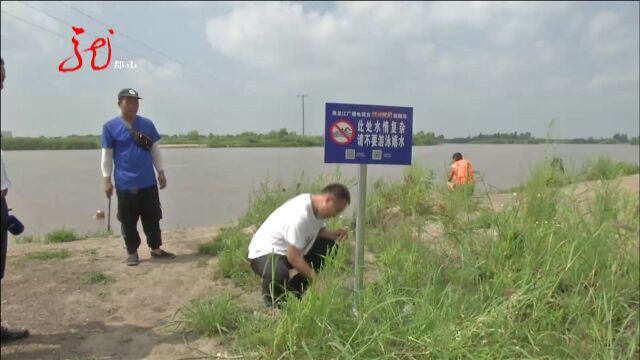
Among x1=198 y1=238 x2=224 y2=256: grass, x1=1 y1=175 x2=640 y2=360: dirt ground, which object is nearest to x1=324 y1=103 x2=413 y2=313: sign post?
x1=1 y1=175 x2=640 y2=360: dirt ground

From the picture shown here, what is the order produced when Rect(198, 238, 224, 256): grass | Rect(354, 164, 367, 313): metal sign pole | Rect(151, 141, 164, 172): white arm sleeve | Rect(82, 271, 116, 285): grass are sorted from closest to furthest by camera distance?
1. Rect(354, 164, 367, 313): metal sign pole
2. Rect(82, 271, 116, 285): grass
3. Rect(151, 141, 164, 172): white arm sleeve
4. Rect(198, 238, 224, 256): grass

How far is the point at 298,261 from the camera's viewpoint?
2.82 metres

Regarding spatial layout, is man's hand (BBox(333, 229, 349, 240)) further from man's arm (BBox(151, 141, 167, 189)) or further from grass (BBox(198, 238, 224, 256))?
man's arm (BBox(151, 141, 167, 189))

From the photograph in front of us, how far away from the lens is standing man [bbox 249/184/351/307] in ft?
9.38

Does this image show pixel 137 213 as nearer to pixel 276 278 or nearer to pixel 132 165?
pixel 132 165

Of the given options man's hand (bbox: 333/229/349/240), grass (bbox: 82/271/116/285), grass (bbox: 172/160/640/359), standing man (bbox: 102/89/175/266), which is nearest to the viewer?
Result: grass (bbox: 172/160/640/359)

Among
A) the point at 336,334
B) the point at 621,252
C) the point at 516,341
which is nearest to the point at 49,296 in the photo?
the point at 336,334

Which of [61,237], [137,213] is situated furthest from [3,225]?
[61,237]

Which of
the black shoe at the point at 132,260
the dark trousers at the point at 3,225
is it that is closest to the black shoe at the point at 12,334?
the dark trousers at the point at 3,225

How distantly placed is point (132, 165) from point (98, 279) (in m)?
0.98

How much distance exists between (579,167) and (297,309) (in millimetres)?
3658

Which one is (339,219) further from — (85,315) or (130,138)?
(85,315)

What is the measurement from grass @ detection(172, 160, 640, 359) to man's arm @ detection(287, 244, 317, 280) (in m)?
0.18

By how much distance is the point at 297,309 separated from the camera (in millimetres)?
2365
